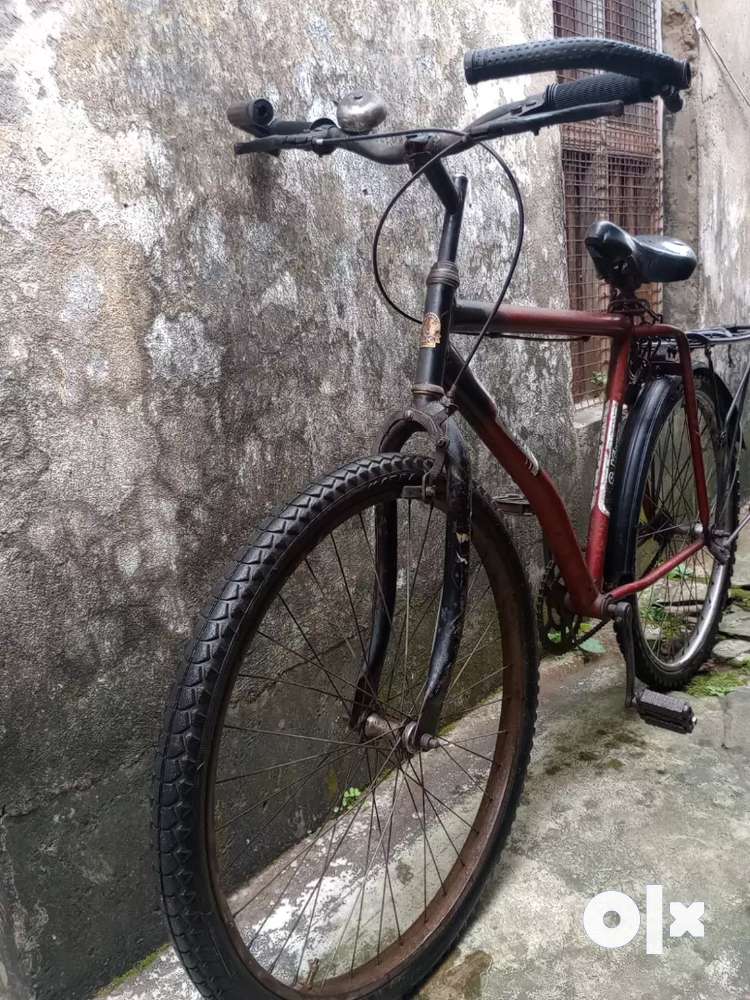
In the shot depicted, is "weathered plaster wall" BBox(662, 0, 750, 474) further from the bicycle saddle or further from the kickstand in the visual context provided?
the kickstand

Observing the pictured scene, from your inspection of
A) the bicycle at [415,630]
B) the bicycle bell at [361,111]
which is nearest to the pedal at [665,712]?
the bicycle at [415,630]

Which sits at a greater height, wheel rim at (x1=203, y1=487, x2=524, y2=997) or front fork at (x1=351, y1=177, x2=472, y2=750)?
front fork at (x1=351, y1=177, x2=472, y2=750)

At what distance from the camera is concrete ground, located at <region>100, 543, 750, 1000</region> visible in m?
1.54

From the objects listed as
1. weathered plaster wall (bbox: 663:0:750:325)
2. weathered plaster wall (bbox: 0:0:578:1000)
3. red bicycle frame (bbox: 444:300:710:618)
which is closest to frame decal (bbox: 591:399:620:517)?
→ red bicycle frame (bbox: 444:300:710:618)

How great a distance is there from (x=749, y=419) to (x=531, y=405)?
2.48 metres

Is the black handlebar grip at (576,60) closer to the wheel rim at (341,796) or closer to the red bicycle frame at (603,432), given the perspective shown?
the red bicycle frame at (603,432)

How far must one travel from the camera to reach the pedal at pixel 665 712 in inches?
84.4

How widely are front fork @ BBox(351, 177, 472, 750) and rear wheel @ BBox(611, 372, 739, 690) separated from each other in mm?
775

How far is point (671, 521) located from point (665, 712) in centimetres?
66

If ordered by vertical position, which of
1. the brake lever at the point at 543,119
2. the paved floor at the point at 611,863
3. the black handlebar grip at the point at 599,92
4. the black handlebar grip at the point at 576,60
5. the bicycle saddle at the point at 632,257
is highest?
the black handlebar grip at the point at 576,60

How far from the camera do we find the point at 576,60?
1226 millimetres

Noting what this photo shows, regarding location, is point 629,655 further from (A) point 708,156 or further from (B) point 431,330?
(A) point 708,156

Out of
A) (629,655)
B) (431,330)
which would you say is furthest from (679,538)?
(431,330)

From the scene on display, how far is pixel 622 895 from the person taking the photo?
67.6 inches
